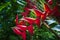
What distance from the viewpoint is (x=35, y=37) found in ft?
3.99

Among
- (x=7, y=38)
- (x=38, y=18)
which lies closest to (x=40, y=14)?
(x=38, y=18)

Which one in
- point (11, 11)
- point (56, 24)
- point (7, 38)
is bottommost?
point (7, 38)

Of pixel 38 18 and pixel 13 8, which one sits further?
pixel 13 8

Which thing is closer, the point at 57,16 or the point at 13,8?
the point at 57,16

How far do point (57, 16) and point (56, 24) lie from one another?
0.24 feet

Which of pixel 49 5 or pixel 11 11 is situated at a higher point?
pixel 49 5

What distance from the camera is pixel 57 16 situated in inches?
27.6

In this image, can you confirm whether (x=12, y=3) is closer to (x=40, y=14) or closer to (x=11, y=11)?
(x=11, y=11)

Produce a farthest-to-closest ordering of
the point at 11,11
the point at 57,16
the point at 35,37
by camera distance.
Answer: the point at 11,11 → the point at 35,37 → the point at 57,16

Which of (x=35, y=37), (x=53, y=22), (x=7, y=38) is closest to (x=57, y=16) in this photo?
(x=53, y=22)

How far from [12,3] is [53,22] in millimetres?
689

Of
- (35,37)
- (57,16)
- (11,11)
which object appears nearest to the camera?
(57,16)

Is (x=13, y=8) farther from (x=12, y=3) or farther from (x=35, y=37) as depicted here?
(x=35, y=37)

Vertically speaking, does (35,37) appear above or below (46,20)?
below
